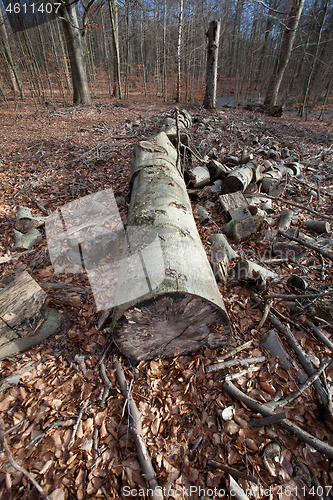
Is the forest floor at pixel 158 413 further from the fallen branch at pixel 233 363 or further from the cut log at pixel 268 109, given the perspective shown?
the cut log at pixel 268 109

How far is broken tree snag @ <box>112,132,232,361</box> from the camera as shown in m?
1.60

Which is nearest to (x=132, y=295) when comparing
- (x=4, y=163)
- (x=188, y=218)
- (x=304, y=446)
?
A: (x=188, y=218)

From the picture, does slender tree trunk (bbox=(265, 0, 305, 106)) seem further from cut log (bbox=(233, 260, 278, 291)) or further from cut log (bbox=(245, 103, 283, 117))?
cut log (bbox=(233, 260, 278, 291))

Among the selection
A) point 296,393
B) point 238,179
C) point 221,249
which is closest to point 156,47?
point 238,179

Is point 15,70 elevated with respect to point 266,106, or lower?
elevated

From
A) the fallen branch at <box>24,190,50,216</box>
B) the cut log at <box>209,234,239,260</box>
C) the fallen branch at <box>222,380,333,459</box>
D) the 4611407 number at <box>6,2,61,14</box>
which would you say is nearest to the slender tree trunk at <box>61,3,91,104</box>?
the 4611407 number at <box>6,2,61,14</box>

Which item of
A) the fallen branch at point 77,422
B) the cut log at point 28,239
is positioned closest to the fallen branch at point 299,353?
the fallen branch at point 77,422

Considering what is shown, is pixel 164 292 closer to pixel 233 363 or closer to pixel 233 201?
pixel 233 363

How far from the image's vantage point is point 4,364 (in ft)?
6.69

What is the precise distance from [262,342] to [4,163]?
6809mm

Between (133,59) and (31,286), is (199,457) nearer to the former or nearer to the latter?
(31,286)

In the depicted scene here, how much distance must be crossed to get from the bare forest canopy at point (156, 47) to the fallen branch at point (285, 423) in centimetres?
786

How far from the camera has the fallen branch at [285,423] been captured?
1491 mm

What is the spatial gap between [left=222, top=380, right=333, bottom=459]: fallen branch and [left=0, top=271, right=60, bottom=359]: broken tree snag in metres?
1.80
